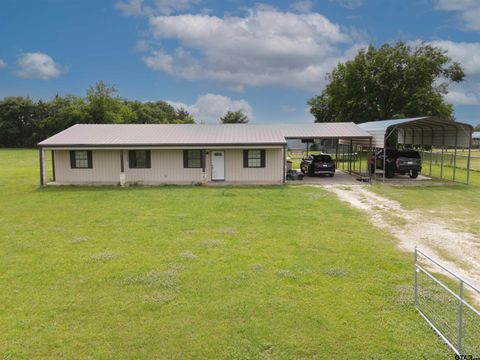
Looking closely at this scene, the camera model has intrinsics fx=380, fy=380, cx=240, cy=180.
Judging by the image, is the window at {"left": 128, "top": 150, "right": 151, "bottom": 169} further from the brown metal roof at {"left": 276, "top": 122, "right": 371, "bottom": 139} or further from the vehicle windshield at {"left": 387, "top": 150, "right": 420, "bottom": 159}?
the vehicle windshield at {"left": 387, "top": 150, "right": 420, "bottom": 159}

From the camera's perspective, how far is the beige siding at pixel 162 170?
20688 millimetres

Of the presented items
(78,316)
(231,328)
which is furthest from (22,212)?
(231,328)

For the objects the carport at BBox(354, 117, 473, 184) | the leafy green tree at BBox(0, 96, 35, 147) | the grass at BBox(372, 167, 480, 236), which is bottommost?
the grass at BBox(372, 167, 480, 236)

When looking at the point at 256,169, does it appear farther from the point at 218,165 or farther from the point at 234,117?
the point at 234,117

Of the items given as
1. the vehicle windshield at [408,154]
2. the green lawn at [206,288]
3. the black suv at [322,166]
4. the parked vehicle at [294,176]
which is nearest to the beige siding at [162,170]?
the parked vehicle at [294,176]

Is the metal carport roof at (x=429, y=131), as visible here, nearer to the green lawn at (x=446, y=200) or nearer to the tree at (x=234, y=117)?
the green lawn at (x=446, y=200)

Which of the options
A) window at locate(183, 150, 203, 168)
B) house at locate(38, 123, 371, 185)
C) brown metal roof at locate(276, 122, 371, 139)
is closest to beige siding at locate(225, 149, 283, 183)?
house at locate(38, 123, 371, 185)

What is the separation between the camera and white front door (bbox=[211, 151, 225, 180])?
20.8 metres

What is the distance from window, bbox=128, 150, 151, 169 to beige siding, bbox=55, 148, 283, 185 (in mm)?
193

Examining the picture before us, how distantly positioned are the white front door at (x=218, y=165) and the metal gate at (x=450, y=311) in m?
14.4

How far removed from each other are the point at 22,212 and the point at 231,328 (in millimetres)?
11332

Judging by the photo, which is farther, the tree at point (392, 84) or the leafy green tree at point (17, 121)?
the leafy green tree at point (17, 121)

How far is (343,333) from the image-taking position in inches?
212

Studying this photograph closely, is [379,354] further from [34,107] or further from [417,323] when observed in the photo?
[34,107]
